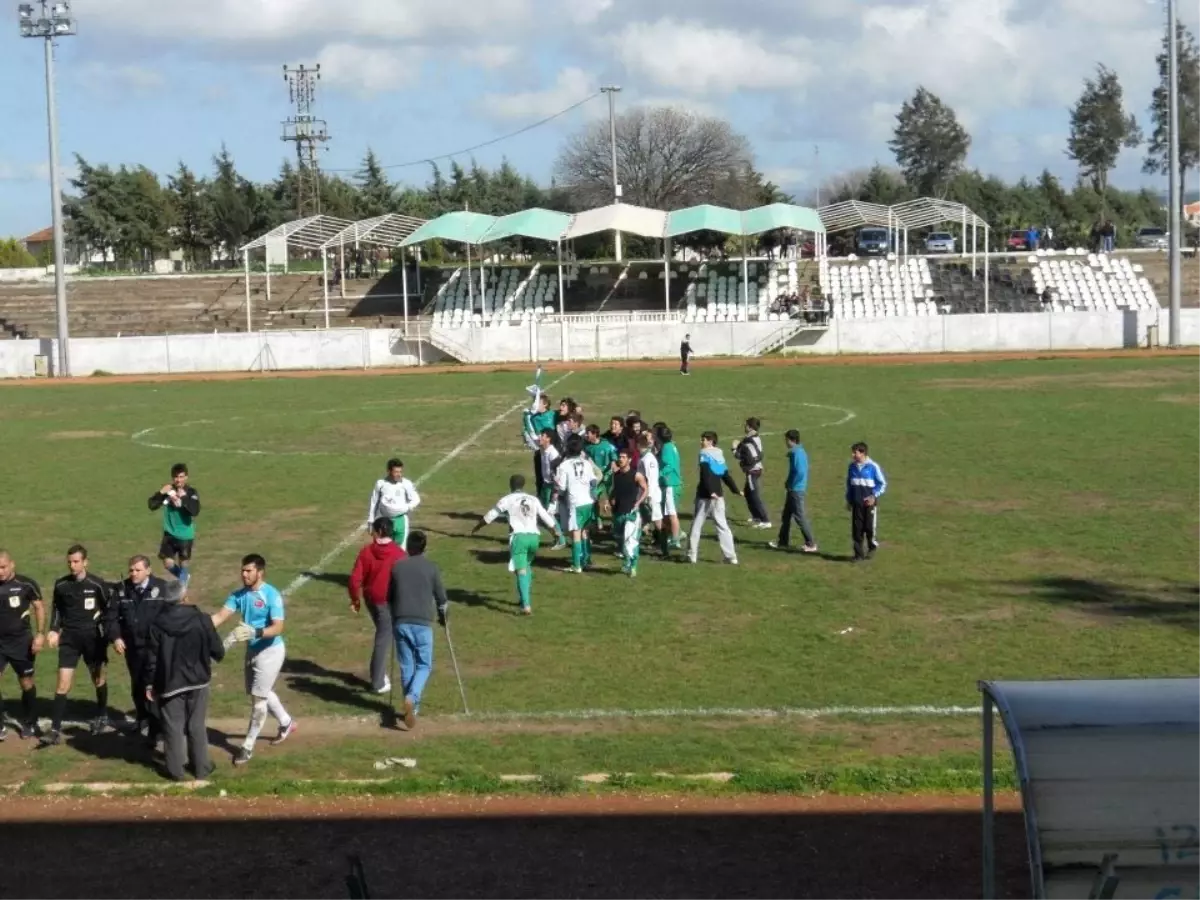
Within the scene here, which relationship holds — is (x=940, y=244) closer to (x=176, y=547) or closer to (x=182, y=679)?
(x=176, y=547)

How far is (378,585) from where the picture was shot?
13.0m

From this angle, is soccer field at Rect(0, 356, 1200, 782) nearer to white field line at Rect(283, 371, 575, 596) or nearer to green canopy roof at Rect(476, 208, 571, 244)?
white field line at Rect(283, 371, 575, 596)

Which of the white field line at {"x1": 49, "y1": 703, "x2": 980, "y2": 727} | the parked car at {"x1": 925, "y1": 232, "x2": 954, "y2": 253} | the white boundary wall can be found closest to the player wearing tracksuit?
the white field line at {"x1": 49, "y1": 703, "x2": 980, "y2": 727}

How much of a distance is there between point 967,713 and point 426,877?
5.06 metres

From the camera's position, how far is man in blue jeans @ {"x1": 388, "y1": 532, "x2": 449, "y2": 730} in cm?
1197

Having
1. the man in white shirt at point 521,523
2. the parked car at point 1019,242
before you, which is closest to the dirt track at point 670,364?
the parked car at point 1019,242

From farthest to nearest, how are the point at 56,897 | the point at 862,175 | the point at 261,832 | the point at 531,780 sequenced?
the point at 862,175 < the point at 531,780 < the point at 261,832 < the point at 56,897

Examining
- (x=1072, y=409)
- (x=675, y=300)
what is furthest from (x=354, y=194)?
(x=1072, y=409)

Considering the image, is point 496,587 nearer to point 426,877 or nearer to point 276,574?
point 276,574

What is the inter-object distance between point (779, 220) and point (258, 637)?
53237 millimetres

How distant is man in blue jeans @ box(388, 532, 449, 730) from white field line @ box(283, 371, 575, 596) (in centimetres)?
524

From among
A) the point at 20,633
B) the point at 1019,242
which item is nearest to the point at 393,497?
the point at 20,633

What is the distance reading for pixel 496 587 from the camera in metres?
17.2

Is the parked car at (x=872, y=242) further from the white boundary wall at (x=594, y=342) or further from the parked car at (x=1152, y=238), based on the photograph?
the white boundary wall at (x=594, y=342)
